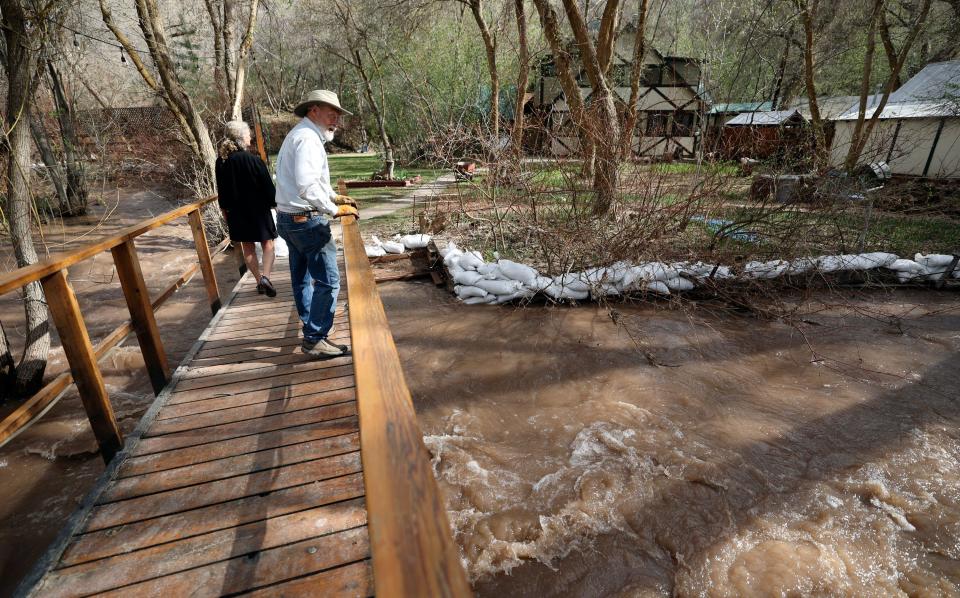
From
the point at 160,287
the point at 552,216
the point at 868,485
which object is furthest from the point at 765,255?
the point at 160,287

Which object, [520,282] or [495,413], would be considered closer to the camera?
[495,413]

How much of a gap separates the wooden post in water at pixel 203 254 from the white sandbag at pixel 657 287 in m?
4.56

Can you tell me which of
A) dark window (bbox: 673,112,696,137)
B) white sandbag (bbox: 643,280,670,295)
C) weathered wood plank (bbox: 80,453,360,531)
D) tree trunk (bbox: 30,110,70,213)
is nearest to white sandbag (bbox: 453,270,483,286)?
white sandbag (bbox: 643,280,670,295)

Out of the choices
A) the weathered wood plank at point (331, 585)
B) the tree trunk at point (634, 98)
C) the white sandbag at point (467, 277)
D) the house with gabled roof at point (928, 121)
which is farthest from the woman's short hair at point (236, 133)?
the house with gabled roof at point (928, 121)

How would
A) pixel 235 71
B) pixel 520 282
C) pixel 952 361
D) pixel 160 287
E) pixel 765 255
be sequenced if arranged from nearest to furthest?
pixel 952 361 → pixel 520 282 → pixel 765 255 → pixel 160 287 → pixel 235 71

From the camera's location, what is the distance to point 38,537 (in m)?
2.54

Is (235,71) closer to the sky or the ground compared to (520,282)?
closer to the sky

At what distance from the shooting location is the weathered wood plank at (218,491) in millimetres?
1883

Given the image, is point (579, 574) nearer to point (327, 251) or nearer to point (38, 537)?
point (327, 251)

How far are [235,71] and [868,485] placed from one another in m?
9.98

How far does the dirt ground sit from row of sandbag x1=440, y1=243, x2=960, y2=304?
10.4 ft

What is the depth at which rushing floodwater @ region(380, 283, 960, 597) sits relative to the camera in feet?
7.64

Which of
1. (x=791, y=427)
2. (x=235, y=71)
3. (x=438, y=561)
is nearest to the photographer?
(x=438, y=561)

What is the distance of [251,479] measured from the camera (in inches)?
82.9
